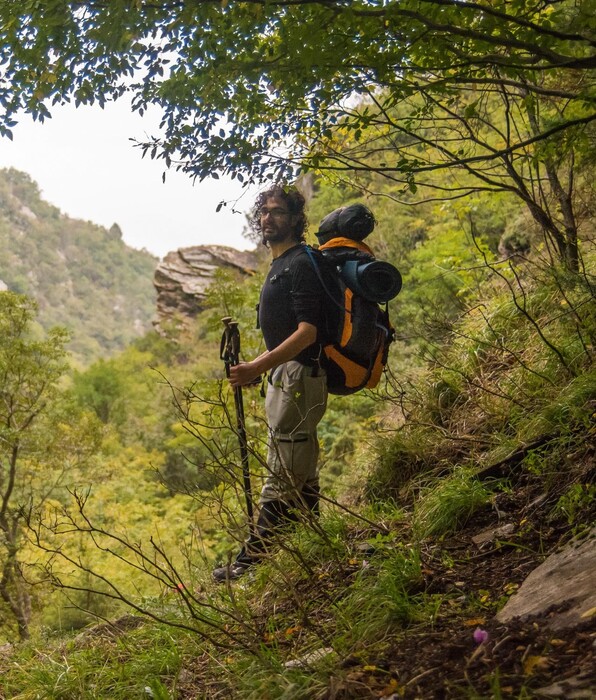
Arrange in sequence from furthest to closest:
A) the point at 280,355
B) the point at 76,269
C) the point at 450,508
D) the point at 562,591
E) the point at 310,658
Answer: the point at 76,269, the point at 280,355, the point at 450,508, the point at 310,658, the point at 562,591

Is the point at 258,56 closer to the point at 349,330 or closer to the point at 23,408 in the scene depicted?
the point at 349,330

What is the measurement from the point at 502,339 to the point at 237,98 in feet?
9.36

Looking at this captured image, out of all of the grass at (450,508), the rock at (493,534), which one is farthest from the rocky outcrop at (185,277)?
the rock at (493,534)

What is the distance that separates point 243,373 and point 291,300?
0.45 m

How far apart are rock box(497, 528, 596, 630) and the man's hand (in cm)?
157

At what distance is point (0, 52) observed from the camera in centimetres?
255

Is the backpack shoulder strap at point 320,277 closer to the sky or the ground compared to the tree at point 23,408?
closer to the ground

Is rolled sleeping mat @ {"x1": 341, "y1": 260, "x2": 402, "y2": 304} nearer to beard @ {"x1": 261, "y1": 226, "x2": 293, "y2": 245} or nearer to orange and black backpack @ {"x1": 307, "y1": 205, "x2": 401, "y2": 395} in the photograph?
orange and black backpack @ {"x1": 307, "y1": 205, "x2": 401, "y2": 395}

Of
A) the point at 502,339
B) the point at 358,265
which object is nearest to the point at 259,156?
the point at 358,265

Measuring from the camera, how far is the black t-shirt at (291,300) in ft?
10.9

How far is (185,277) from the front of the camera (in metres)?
35.6

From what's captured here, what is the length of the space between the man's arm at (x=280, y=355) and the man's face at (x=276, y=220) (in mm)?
559

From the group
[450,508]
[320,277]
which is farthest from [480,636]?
[320,277]

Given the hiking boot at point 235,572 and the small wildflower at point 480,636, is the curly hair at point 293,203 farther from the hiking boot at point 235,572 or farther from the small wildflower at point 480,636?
the small wildflower at point 480,636
